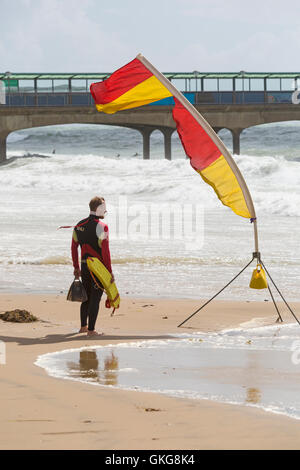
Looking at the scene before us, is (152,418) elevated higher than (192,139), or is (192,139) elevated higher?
(192,139)

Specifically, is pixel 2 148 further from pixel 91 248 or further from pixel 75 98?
pixel 91 248

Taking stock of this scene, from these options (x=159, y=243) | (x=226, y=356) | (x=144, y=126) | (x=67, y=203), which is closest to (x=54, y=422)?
(x=226, y=356)

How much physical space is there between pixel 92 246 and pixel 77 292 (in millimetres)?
445

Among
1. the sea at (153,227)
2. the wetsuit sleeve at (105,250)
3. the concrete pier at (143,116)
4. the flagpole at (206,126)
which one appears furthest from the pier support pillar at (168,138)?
the wetsuit sleeve at (105,250)

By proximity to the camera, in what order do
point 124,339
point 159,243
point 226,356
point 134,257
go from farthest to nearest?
point 159,243, point 134,257, point 124,339, point 226,356

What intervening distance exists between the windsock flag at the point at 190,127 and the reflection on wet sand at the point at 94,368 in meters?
2.46

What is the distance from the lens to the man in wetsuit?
8.19 meters

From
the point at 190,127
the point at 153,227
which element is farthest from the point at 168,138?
the point at 190,127

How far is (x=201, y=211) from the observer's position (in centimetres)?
2889

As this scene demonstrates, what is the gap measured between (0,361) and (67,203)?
2660 cm

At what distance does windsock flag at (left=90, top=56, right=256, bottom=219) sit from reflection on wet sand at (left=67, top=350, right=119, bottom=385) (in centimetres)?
246

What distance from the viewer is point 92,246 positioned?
8266 mm

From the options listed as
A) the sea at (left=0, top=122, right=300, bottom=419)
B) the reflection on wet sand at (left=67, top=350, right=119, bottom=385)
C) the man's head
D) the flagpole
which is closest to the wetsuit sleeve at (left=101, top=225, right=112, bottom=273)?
the man's head

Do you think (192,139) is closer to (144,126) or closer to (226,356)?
(226,356)
